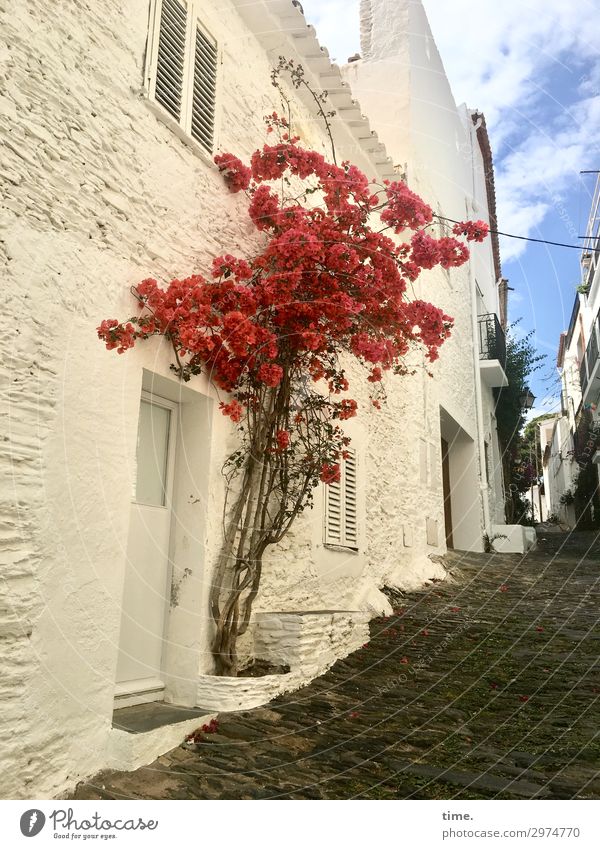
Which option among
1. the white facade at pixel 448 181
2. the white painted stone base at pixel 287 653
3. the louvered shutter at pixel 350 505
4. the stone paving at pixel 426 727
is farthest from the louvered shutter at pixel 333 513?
the white facade at pixel 448 181

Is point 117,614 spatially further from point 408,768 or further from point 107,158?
point 107,158

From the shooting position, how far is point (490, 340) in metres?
14.1

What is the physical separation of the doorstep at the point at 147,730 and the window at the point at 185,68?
379 centimetres

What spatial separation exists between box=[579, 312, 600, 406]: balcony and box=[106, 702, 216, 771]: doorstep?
16295mm

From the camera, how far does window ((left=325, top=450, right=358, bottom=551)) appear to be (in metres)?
6.37

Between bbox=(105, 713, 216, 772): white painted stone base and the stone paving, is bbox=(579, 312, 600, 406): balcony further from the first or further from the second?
bbox=(105, 713, 216, 772): white painted stone base

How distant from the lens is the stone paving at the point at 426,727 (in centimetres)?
322

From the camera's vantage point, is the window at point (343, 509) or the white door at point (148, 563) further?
the window at point (343, 509)

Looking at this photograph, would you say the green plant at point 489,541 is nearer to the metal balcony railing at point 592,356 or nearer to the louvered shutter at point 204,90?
the metal balcony railing at point 592,356

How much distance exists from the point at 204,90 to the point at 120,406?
2.83m

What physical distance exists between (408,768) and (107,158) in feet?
12.3

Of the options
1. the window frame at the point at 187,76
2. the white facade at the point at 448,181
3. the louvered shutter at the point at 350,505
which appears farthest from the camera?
the white facade at the point at 448,181
